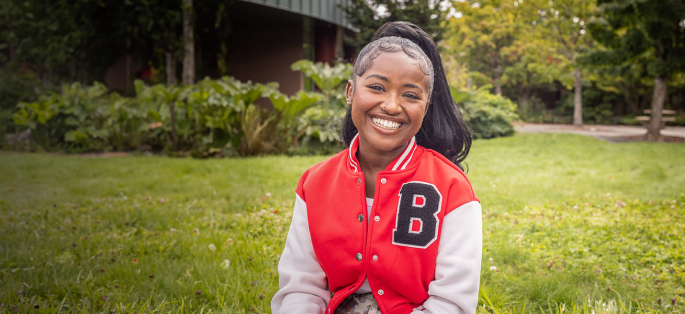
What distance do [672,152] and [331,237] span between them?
439 inches

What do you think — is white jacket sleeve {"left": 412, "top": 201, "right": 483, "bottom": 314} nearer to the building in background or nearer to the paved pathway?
the paved pathway

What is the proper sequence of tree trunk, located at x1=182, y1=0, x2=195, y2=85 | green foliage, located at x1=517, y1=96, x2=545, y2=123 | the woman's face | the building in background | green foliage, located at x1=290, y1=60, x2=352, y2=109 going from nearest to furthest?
the woman's face, green foliage, located at x1=290, y1=60, x2=352, y2=109, tree trunk, located at x1=182, y1=0, x2=195, y2=85, the building in background, green foliage, located at x1=517, y1=96, x2=545, y2=123

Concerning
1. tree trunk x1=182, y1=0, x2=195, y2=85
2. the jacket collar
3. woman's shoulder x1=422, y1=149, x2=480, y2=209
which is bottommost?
woman's shoulder x1=422, y1=149, x2=480, y2=209

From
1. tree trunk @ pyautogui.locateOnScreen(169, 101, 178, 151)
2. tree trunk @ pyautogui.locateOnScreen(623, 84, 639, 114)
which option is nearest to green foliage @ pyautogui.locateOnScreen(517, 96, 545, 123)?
Result: tree trunk @ pyautogui.locateOnScreen(623, 84, 639, 114)

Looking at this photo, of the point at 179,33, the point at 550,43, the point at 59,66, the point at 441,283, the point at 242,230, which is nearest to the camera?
the point at 441,283

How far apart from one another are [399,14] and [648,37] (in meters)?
6.75

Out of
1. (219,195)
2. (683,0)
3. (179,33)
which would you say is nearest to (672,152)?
(683,0)

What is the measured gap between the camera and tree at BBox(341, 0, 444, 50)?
13.5 m

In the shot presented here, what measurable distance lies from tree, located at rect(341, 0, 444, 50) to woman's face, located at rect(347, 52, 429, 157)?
1182cm

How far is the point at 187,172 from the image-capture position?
7.24 m

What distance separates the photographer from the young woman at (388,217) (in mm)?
1532

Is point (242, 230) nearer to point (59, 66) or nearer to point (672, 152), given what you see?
point (672, 152)

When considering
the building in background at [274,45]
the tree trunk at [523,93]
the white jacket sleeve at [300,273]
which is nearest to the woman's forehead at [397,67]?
the white jacket sleeve at [300,273]

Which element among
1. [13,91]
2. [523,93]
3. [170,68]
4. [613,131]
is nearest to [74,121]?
[170,68]
